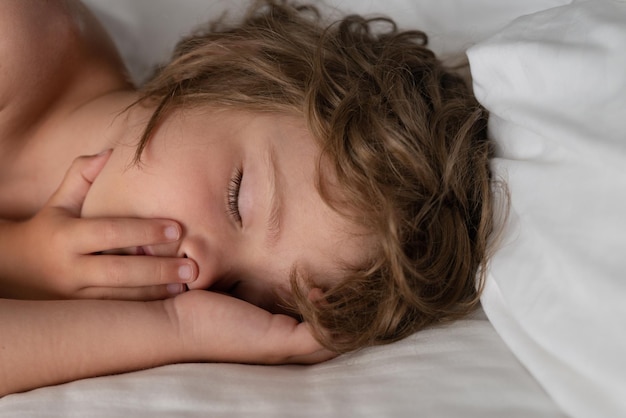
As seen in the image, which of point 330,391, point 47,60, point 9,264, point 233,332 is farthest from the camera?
point 47,60

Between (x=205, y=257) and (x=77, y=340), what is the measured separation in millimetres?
204

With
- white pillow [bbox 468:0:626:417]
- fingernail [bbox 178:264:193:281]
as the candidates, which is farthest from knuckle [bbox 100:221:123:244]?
white pillow [bbox 468:0:626:417]

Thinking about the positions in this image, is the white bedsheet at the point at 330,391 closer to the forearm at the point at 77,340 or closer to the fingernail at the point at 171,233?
the forearm at the point at 77,340

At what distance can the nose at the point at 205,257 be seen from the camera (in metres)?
1.01

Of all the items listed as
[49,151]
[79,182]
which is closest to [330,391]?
[79,182]

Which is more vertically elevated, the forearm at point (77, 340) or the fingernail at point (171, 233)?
the fingernail at point (171, 233)

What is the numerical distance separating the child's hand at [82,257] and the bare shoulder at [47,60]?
0.19 metres

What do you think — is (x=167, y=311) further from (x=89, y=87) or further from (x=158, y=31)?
(x=158, y=31)

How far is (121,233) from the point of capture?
1021 millimetres

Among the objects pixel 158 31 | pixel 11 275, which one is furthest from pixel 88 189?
pixel 158 31

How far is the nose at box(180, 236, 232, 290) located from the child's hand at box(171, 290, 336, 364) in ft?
0.08

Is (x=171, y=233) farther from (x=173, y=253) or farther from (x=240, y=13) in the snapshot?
(x=240, y=13)

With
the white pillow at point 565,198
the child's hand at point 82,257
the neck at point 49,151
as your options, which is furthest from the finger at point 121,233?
the white pillow at point 565,198

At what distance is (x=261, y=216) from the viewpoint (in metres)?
1.01
